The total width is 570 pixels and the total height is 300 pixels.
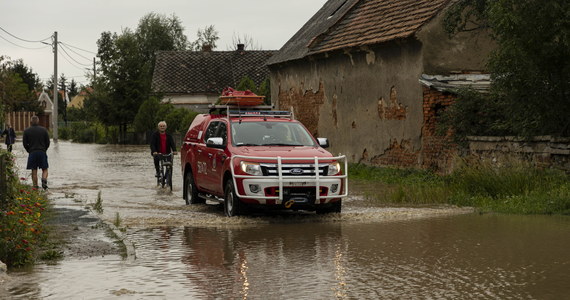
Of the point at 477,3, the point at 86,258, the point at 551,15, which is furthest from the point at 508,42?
the point at 86,258

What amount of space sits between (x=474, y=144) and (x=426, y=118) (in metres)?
3.04

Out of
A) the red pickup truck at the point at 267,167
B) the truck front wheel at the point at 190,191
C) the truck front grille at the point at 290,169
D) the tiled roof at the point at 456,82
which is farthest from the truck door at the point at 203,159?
the tiled roof at the point at 456,82

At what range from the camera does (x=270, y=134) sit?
16672 mm

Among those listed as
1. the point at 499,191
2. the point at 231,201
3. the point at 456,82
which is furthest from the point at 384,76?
the point at 231,201

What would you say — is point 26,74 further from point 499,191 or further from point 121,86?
point 499,191

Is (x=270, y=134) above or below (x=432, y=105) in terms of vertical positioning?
below

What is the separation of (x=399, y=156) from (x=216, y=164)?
38.0 ft

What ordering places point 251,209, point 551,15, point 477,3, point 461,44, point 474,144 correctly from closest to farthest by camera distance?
point 251,209, point 551,15, point 474,144, point 477,3, point 461,44

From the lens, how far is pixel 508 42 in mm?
18469

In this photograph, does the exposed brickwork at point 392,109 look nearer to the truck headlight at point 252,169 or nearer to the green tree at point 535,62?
the green tree at point 535,62

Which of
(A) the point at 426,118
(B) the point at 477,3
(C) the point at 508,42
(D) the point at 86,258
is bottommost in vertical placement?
(D) the point at 86,258

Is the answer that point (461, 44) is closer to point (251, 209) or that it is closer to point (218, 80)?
point (251, 209)

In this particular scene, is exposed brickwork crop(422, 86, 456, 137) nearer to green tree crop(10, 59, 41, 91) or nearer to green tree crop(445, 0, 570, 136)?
green tree crop(445, 0, 570, 136)

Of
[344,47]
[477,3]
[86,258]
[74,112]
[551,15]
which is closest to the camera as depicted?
[86,258]
